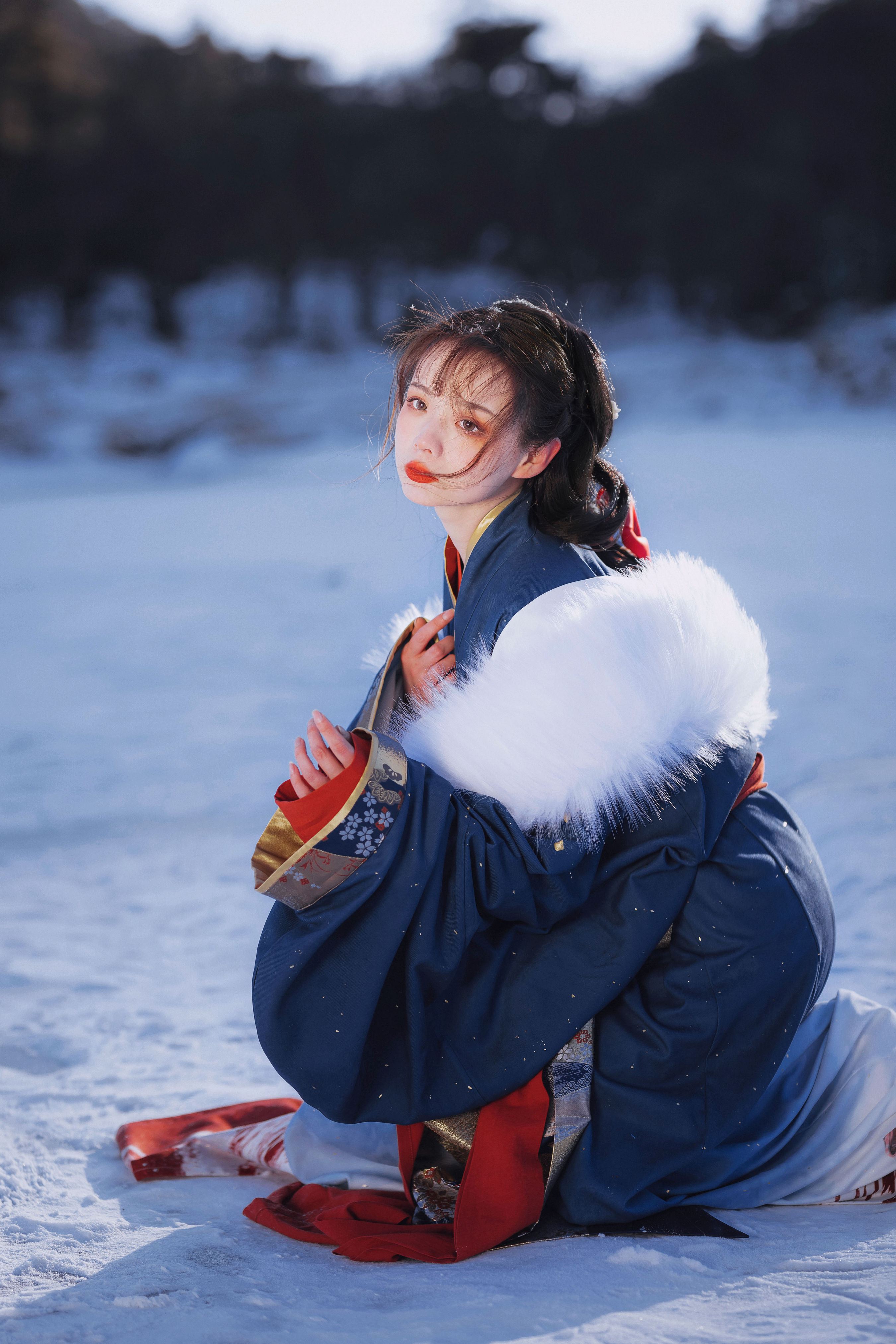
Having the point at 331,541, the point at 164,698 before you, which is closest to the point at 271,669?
the point at 164,698

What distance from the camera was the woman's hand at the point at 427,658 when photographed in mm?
1111

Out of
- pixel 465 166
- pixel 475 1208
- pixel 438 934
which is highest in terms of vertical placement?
pixel 465 166

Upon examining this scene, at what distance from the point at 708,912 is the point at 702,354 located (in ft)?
28.3

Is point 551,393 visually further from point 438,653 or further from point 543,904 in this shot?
point 543,904

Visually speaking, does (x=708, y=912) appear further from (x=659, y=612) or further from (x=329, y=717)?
(x=329, y=717)

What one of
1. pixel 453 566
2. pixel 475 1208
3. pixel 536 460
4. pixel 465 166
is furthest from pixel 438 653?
pixel 465 166

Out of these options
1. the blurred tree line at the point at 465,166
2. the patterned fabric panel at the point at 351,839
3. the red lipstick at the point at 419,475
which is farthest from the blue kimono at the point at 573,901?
the blurred tree line at the point at 465,166

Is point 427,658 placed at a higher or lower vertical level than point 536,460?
lower

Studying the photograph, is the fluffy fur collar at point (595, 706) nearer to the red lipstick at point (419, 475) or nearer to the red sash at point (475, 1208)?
the red lipstick at point (419, 475)

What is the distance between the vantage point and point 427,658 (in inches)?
44.3

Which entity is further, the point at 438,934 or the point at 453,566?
the point at 453,566

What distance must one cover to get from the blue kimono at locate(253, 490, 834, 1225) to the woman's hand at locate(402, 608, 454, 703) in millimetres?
75

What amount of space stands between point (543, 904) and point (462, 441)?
47 centimetres

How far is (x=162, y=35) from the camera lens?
10.9 m
